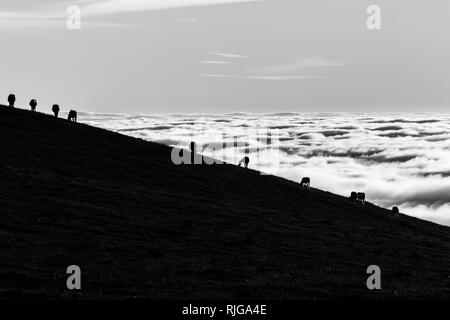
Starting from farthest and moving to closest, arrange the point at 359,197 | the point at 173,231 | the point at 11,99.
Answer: the point at 11,99 < the point at 359,197 < the point at 173,231

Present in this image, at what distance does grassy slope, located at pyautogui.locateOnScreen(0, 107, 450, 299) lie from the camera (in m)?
42.4

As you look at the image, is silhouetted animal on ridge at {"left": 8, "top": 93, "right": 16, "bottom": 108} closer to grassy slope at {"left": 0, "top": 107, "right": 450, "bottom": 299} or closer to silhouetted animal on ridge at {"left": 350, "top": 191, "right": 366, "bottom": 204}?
grassy slope at {"left": 0, "top": 107, "right": 450, "bottom": 299}

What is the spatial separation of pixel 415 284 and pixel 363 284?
168 inches

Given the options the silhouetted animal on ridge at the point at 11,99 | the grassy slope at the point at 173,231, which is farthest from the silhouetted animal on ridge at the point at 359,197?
the silhouetted animal on ridge at the point at 11,99

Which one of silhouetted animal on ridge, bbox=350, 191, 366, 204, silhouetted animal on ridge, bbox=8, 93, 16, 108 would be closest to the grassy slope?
silhouetted animal on ridge, bbox=350, 191, 366, 204

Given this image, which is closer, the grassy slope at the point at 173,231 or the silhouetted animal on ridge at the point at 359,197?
the grassy slope at the point at 173,231

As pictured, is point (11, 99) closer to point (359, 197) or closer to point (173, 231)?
point (359, 197)

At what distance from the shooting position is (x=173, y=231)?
62156 mm

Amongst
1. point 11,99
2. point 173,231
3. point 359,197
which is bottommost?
point 173,231

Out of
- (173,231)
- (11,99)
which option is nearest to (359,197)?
(11,99)

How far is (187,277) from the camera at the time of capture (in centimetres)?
4369

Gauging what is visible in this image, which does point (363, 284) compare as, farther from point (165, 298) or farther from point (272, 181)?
point (272, 181)

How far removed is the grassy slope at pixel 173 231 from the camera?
Result: 42.4 meters

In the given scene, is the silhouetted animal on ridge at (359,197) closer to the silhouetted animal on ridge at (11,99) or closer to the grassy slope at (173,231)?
the grassy slope at (173,231)
